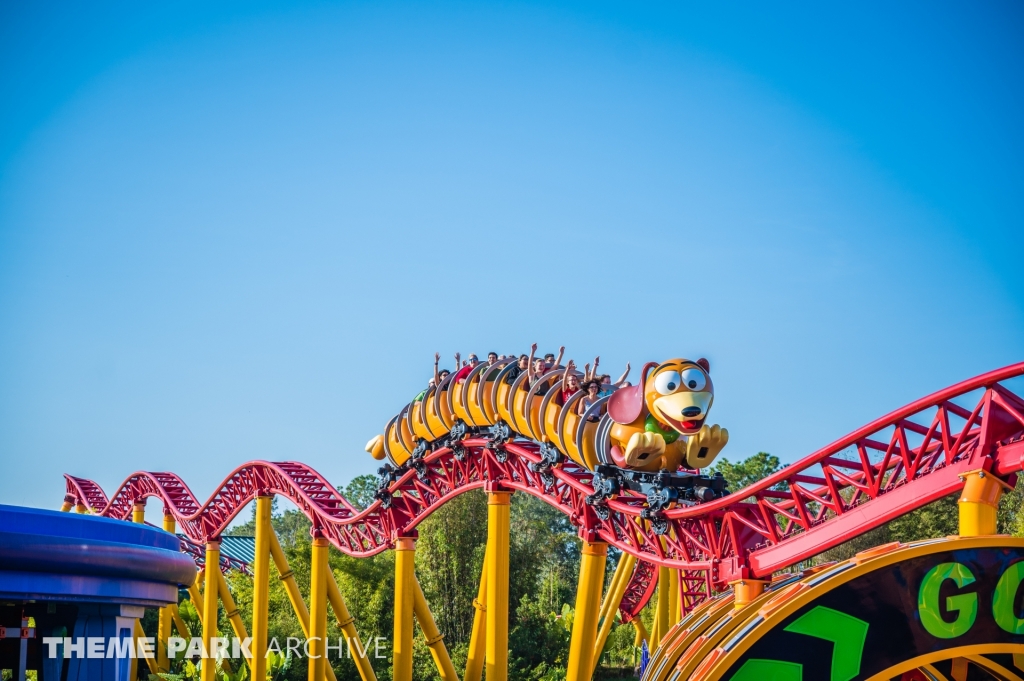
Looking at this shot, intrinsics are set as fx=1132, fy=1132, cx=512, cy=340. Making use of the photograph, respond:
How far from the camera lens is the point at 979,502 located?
9195 mm

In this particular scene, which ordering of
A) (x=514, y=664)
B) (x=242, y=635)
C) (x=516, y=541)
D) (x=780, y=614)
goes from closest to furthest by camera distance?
(x=780, y=614)
(x=242, y=635)
(x=514, y=664)
(x=516, y=541)

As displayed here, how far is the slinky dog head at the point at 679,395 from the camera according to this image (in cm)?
1302

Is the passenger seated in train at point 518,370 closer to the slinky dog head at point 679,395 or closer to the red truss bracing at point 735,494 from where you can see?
the red truss bracing at point 735,494

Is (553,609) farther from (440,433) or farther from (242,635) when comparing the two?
(440,433)

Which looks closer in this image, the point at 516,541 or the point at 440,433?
the point at 440,433

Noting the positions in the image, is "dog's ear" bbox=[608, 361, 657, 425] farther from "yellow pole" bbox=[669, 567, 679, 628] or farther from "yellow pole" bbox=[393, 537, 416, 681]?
"yellow pole" bbox=[393, 537, 416, 681]

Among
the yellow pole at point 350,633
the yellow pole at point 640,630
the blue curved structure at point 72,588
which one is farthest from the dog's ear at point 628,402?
the yellow pole at point 640,630

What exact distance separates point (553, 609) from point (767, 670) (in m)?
28.7

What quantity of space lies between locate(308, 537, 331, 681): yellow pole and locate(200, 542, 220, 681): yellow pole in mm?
2394

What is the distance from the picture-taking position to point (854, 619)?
738cm

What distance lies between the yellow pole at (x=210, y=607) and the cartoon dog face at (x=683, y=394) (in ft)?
40.1

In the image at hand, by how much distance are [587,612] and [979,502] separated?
6132 mm

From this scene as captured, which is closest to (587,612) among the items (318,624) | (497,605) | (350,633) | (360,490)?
(497,605)

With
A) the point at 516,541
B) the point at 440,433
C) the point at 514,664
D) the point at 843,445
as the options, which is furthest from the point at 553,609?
the point at 843,445
